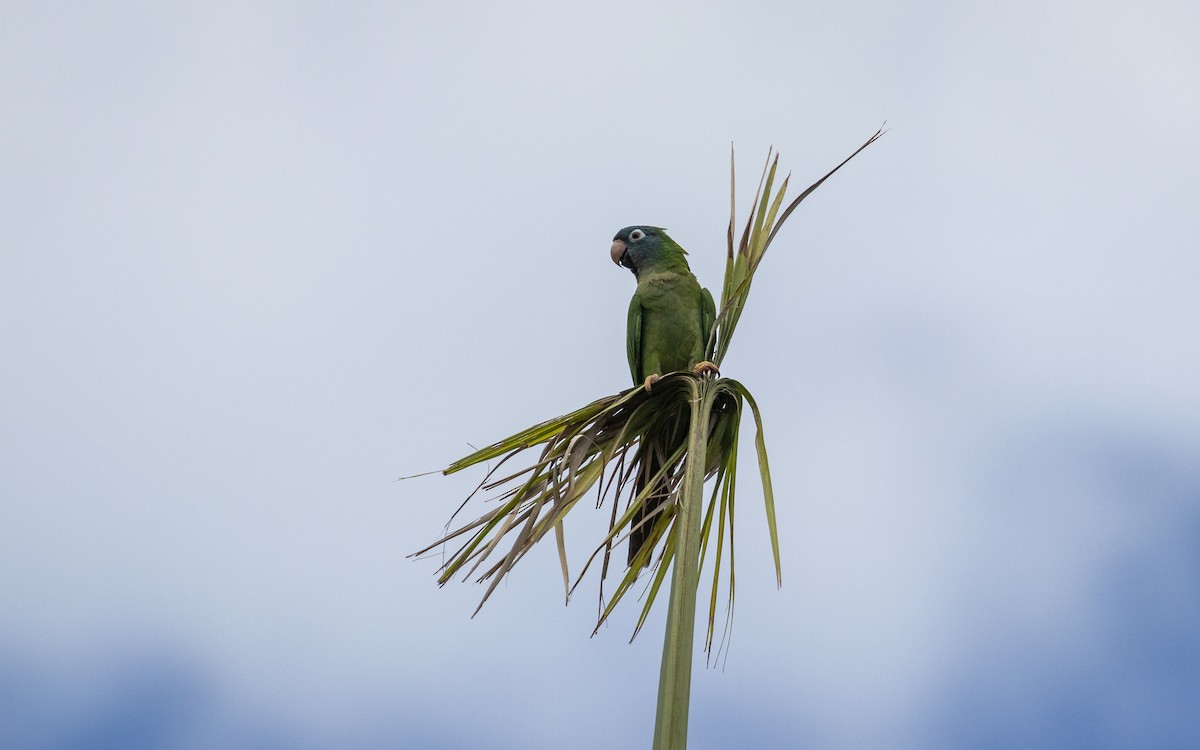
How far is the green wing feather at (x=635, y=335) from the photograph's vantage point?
532 cm

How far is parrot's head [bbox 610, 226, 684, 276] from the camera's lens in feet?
18.1

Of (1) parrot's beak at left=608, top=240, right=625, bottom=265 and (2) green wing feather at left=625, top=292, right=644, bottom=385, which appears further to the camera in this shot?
(1) parrot's beak at left=608, top=240, right=625, bottom=265

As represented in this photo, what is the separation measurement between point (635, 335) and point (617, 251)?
0.63 m

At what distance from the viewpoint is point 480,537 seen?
3.46 meters

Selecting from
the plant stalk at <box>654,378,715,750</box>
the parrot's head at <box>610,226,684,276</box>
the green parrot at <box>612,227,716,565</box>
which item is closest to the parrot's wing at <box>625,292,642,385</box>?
the green parrot at <box>612,227,716,565</box>

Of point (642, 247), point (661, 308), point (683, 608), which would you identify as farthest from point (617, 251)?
point (683, 608)

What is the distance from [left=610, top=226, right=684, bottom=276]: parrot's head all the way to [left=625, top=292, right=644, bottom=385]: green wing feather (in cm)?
28

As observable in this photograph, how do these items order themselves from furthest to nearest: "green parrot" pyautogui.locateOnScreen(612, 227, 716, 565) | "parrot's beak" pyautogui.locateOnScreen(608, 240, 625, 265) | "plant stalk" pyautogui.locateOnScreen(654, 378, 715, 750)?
"parrot's beak" pyautogui.locateOnScreen(608, 240, 625, 265)
"green parrot" pyautogui.locateOnScreen(612, 227, 716, 565)
"plant stalk" pyautogui.locateOnScreen(654, 378, 715, 750)

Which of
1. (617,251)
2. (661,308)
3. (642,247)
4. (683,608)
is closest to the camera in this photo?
(683,608)

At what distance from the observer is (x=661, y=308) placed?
527 centimetres

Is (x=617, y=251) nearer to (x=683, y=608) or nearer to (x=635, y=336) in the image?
(x=635, y=336)

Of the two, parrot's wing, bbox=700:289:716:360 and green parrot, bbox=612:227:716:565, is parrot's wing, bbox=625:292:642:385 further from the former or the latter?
parrot's wing, bbox=700:289:716:360

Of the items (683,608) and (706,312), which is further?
(706,312)

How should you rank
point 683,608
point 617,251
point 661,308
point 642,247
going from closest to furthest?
point 683,608
point 661,308
point 642,247
point 617,251
